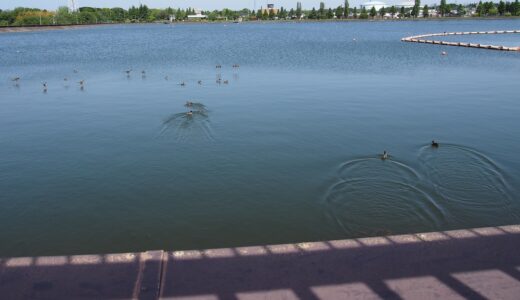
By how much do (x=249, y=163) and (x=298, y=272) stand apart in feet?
23.6

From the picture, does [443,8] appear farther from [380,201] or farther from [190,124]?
[380,201]

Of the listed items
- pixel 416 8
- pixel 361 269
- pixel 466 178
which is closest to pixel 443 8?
pixel 416 8

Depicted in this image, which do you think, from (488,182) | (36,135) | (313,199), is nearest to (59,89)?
(36,135)

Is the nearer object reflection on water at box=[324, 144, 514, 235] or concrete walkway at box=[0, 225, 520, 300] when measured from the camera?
concrete walkway at box=[0, 225, 520, 300]

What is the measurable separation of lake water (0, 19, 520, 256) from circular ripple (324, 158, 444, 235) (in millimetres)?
50

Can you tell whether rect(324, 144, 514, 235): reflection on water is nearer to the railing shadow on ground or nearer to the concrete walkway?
the railing shadow on ground

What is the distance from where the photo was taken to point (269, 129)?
1758 cm

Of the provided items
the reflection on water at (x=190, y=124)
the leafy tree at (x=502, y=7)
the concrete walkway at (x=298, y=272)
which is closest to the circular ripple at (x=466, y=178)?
the concrete walkway at (x=298, y=272)

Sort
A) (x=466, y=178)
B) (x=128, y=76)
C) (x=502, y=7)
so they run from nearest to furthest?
1. (x=466, y=178)
2. (x=128, y=76)
3. (x=502, y=7)

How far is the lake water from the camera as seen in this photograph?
9914mm

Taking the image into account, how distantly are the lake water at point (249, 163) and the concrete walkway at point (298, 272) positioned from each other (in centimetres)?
187

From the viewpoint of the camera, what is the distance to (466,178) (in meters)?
12.2

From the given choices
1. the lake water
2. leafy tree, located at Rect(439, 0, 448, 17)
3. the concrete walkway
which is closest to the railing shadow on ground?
the concrete walkway

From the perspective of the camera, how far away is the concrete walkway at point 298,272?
253 inches
